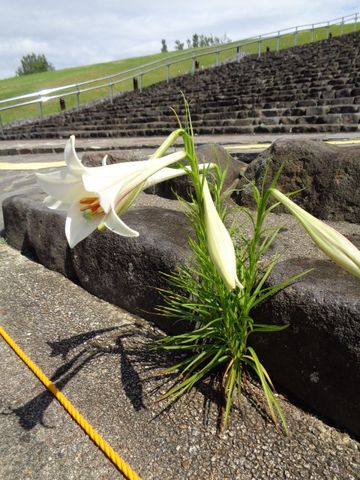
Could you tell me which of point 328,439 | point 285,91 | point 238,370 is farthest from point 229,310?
point 285,91

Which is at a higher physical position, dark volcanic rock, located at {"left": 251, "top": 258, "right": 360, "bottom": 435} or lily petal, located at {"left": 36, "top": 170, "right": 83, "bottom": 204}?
lily petal, located at {"left": 36, "top": 170, "right": 83, "bottom": 204}

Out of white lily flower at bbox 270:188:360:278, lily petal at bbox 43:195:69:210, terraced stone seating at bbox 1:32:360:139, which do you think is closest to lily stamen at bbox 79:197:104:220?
lily petal at bbox 43:195:69:210

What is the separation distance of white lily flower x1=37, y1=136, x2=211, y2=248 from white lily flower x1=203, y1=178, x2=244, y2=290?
0.19 metres

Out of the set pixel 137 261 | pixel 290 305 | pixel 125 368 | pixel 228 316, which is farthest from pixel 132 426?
pixel 137 261

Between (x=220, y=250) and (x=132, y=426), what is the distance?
111 centimetres

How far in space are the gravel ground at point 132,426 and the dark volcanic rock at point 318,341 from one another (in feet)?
0.33

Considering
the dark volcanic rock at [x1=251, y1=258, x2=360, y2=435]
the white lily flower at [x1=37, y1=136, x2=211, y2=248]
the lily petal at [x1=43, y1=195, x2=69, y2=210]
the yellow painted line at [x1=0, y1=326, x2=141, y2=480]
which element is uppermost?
the white lily flower at [x1=37, y1=136, x2=211, y2=248]

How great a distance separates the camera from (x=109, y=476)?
1496 mm

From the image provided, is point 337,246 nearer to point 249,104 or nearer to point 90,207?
point 90,207

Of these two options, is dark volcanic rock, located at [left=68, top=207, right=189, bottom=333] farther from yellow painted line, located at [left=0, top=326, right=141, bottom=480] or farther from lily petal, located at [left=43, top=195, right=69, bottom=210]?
lily petal, located at [left=43, top=195, right=69, bottom=210]

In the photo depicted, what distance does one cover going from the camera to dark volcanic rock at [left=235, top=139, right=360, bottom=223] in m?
2.82

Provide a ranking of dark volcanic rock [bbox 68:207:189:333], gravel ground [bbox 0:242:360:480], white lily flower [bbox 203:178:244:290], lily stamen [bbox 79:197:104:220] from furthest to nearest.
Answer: dark volcanic rock [bbox 68:207:189:333] < gravel ground [bbox 0:242:360:480] < lily stamen [bbox 79:197:104:220] < white lily flower [bbox 203:178:244:290]

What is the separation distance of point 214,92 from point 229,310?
51.7ft

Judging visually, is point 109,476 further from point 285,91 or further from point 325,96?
point 285,91
